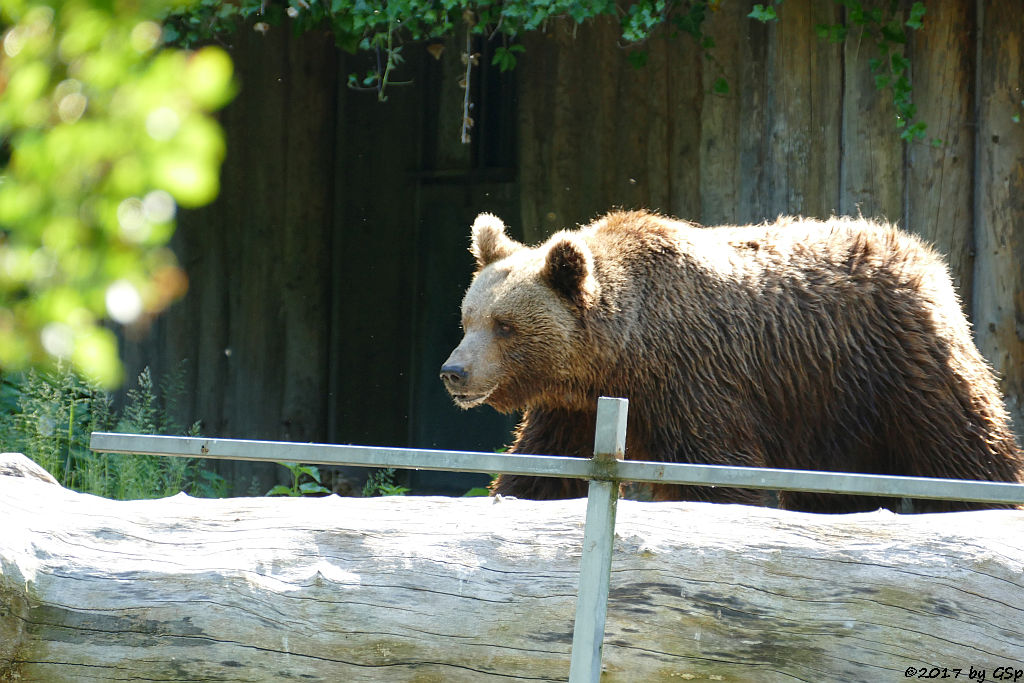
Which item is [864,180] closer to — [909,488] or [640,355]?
[640,355]

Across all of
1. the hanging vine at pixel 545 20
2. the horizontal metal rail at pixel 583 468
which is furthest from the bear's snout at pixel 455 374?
the horizontal metal rail at pixel 583 468

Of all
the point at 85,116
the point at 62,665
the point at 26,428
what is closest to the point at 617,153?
the point at 26,428

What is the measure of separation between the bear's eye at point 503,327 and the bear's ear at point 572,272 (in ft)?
0.75

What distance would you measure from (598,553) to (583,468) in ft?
0.61

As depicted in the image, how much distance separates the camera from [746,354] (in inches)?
171

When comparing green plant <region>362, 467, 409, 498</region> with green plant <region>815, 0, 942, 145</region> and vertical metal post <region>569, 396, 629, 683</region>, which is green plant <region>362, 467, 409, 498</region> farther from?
vertical metal post <region>569, 396, 629, 683</region>

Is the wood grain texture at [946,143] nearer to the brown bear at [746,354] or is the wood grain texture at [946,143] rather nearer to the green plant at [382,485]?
the brown bear at [746,354]

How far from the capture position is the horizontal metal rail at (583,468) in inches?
86.3

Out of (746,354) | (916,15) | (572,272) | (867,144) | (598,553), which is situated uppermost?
(916,15)

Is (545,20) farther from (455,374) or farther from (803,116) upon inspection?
(455,374)

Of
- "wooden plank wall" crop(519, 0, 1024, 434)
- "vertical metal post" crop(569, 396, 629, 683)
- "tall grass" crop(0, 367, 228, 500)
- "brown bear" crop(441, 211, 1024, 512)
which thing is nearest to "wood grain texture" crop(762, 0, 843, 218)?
"wooden plank wall" crop(519, 0, 1024, 434)

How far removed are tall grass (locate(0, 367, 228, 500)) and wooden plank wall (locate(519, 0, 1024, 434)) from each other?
256cm

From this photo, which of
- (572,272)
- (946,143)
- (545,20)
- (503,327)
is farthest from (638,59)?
(503,327)

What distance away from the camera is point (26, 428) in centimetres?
622
